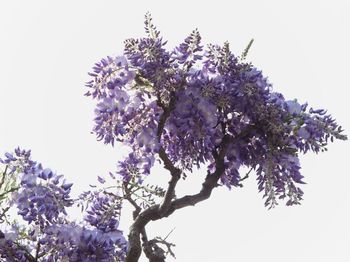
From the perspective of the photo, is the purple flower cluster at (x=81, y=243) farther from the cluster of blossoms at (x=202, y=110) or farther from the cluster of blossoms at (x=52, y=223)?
the cluster of blossoms at (x=202, y=110)

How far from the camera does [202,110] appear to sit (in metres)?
5.28

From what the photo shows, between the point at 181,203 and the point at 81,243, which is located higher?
the point at 181,203

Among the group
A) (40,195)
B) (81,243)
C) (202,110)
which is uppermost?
(202,110)

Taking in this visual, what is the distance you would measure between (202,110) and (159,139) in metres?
0.47

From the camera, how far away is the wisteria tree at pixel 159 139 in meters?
5.17

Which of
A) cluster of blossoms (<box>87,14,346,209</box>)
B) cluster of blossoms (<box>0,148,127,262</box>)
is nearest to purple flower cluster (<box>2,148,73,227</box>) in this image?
cluster of blossoms (<box>0,148,127,262</box>)

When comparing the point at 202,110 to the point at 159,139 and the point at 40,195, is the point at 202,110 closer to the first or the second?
the point at 159,139

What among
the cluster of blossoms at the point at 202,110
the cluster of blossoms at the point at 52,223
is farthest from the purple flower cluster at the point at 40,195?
the cluster of blossoms at the point at 202,110

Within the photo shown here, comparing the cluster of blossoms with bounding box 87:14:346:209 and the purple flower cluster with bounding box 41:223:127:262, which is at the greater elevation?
the cluster of blossoms with bounding box 87:14:346:209

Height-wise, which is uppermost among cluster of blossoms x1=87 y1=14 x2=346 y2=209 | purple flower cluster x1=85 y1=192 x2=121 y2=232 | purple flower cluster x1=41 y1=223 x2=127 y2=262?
cluster of blossoms x1=87 y1=14 x2=346 y2=209

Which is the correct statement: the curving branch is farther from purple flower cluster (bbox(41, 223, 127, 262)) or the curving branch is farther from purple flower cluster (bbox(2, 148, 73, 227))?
purple flower cluster (bbox(2, 148, 73, 227))

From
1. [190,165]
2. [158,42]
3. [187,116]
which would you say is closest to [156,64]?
[158,42]

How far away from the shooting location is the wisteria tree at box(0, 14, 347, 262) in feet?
17.0

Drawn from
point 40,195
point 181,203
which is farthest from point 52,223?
point 181,203
